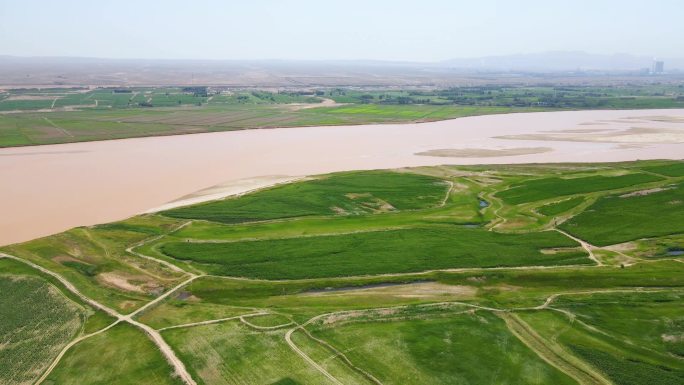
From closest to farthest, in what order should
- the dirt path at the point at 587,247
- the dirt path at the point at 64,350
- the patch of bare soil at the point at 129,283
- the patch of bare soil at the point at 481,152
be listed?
1. the dirt path at the point at 64,350
2. the patch of bare soil at the point at 129,283
3. the dirt path at the point at 587,247
4. the patch of bare soil at the point at 481,152

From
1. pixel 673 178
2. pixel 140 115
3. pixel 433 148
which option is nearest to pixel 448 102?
pixel 433 148

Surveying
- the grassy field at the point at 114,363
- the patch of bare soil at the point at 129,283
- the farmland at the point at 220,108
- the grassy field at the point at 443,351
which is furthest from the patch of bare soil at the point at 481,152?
the grassy field at the point at 114,363

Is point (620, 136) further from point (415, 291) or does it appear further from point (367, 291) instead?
point (367, 291)

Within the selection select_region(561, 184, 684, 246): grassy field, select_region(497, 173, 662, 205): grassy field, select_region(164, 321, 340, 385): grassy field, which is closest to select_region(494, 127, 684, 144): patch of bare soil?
select_region(497, 173, 662, 205): grassy field

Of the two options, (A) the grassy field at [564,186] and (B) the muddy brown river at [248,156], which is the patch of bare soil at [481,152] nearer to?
(B) the muddy brown river at [248,156]

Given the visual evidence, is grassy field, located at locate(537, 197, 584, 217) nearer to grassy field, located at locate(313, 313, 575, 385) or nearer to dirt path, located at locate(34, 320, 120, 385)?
grassy field, located at locate(313, 313, 575, 385)

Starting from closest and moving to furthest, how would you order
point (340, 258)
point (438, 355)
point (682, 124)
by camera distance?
point (438, 355), point (340, 258), point (682, 124)

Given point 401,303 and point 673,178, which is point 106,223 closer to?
point 401,303
